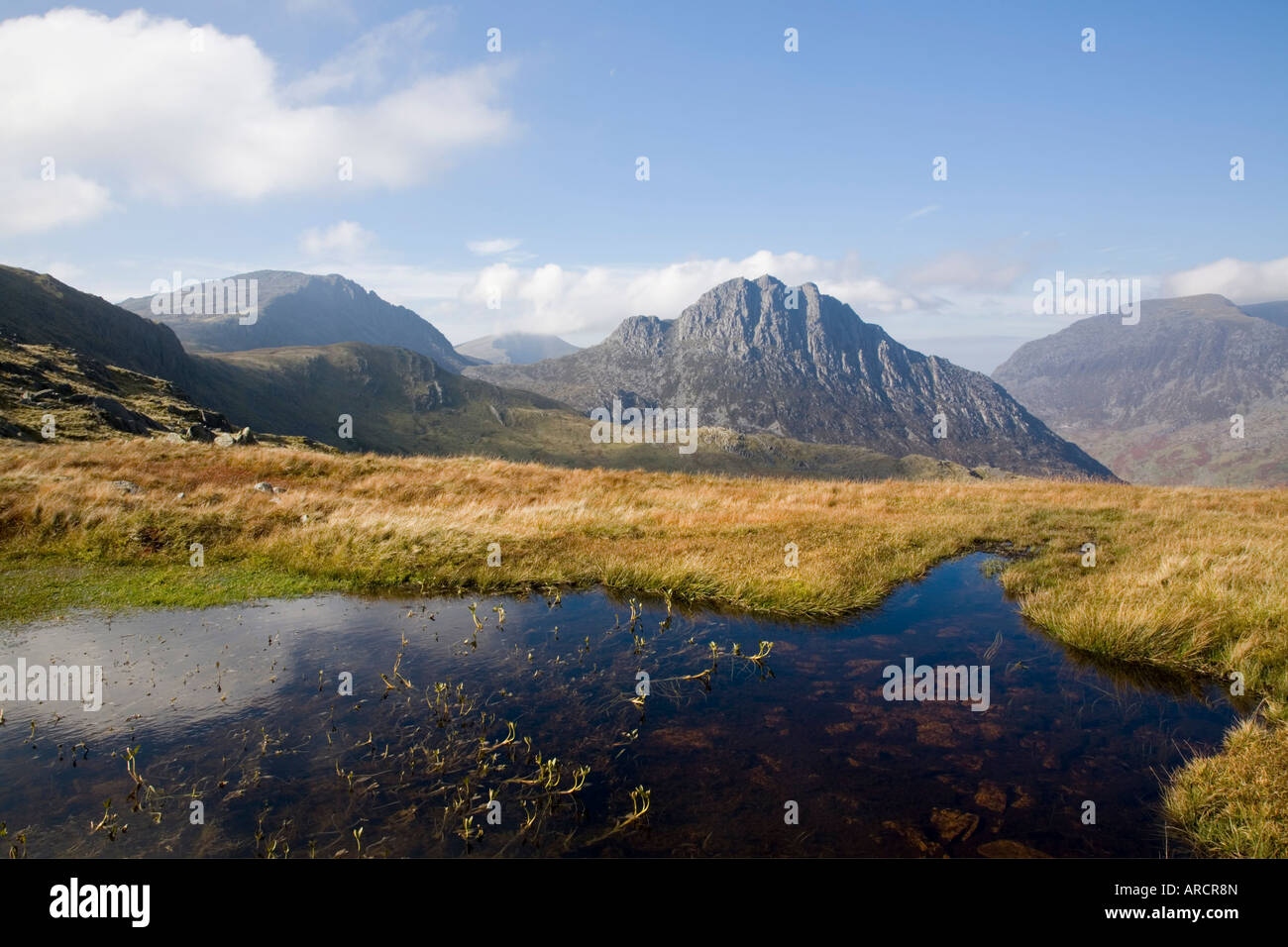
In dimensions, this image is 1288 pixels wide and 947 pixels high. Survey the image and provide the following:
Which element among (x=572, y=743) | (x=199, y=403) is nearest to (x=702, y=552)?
(x=572, y=743)

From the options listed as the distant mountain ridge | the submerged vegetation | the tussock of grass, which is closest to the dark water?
the tussock of grass

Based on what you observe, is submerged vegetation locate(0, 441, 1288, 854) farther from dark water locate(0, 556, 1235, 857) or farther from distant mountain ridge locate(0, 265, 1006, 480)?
distant mountain ridge locate(0, 265, 1006, 480)

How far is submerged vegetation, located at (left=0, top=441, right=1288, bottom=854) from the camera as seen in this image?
970 centimetres

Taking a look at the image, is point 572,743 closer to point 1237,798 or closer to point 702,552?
point 1237,798

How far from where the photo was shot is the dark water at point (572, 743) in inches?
228

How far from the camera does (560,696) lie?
853cm

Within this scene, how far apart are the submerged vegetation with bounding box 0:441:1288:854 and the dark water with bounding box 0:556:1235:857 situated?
1.94 ft

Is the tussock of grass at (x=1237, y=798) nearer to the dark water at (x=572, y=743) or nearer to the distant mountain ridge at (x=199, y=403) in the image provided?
the dark water at (x=572, y=743)

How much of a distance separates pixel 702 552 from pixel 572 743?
28.3 ft

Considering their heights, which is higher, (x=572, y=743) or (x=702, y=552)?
(x=702, y=552)

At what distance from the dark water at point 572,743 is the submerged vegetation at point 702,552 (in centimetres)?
59

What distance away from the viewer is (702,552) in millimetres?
15484
